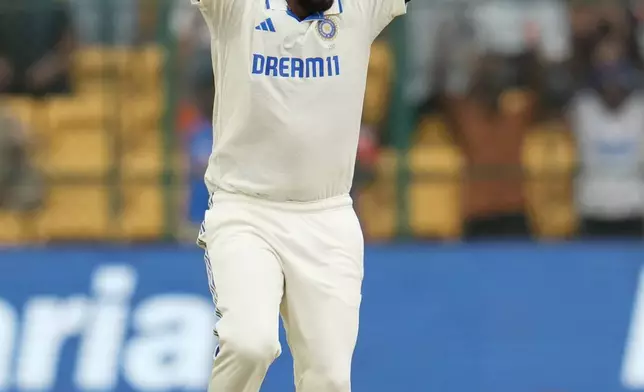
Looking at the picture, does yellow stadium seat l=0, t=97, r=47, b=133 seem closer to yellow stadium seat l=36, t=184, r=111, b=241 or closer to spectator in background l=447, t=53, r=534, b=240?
yellow stadium seat l=36, t=184, r=111, b=241

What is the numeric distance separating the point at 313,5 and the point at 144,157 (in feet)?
15.6

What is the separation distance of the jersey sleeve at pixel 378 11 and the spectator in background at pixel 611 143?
15.0ft

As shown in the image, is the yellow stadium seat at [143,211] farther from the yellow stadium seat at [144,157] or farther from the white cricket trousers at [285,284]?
the white cricket trousers at [285,284]

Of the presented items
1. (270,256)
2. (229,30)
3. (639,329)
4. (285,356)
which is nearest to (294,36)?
(229,30)

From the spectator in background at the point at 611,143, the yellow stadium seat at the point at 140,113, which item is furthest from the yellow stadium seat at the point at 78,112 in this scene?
the spectator in background at the point at 611,143

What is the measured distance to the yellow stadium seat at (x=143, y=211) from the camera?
10695mm

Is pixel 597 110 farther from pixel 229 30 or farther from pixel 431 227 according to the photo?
pixel 229 30

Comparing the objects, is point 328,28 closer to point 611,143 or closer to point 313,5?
point 313,5

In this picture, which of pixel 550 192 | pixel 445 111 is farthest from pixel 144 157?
pixel 550 192

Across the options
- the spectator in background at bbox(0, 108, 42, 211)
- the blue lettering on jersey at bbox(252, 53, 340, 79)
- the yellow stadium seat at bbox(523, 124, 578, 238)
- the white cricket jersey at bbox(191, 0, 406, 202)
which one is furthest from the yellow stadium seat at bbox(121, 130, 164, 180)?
the blue lettering on jersey at bbox(252, 53, 340, 79)

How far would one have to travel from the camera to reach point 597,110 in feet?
36.2

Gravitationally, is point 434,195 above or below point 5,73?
below

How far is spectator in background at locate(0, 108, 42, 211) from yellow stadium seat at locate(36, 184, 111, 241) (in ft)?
0.40

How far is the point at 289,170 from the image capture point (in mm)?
6359
